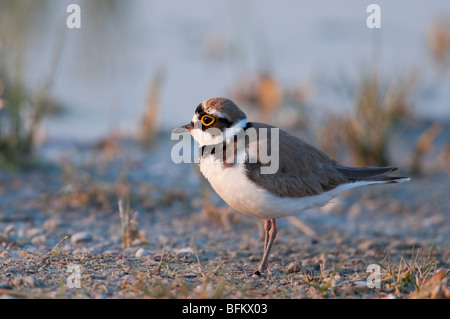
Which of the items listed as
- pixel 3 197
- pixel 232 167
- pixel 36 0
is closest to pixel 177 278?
pixel 232 167

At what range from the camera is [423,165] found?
23.6 ft

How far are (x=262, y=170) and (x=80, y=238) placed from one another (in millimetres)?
1690

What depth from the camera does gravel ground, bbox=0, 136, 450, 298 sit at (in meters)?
3.57

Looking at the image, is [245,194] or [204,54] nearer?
[245,194]

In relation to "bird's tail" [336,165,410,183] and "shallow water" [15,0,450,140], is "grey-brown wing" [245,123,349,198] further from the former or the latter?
"shallow water" [15,0,450,140]

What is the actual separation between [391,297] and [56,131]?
6.07 m

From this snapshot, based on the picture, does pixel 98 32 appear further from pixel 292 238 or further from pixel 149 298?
pixel 149 298

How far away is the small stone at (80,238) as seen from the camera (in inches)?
190

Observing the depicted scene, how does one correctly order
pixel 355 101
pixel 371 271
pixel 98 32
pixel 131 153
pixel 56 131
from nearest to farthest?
pixel 371 271
pixel 355 101
pixel 131 153
pixel 56 131
pixel 98 32

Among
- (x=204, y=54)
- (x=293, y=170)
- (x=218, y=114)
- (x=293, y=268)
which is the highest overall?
(x=204, y=54)

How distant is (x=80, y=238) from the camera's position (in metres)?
4.84

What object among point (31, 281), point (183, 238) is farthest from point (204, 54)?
point (31, 281)

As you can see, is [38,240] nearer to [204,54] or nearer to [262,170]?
[262,170]

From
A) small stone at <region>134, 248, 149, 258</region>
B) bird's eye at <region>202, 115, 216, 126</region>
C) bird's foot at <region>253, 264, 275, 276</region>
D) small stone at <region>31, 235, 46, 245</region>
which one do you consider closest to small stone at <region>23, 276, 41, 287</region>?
small stone at <region>134, 248, 149, 258</region>
